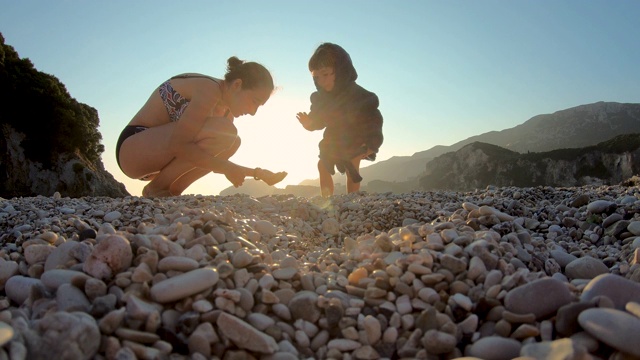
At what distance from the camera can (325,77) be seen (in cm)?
625

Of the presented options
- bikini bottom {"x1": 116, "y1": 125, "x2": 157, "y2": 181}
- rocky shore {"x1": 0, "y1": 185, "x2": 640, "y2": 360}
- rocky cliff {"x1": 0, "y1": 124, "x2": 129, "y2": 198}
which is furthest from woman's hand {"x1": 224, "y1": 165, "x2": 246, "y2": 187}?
rocky cliff {"x1": 0, "y1": 124, "x2": 129, "y2": 198}

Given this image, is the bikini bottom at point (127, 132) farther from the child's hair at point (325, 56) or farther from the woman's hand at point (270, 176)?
the child's hair at point (325, 56)

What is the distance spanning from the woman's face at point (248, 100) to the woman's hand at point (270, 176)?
728 millimetres

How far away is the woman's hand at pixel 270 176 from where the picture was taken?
4.36 m

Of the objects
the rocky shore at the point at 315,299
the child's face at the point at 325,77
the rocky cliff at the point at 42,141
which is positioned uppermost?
the rocky cliff at the point at 42,141

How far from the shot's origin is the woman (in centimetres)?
437

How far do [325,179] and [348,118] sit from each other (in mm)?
995

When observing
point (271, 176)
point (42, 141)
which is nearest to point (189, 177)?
point (271, 176)

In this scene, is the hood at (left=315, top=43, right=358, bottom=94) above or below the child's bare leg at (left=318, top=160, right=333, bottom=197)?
above

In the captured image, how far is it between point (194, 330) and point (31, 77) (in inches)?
553

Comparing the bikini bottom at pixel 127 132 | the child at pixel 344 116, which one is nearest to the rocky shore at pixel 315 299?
the bikini bottom at pixel 127 132

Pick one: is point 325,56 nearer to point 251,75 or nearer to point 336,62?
point 336,62

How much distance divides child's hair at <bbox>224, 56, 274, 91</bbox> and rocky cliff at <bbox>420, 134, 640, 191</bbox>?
26390mm

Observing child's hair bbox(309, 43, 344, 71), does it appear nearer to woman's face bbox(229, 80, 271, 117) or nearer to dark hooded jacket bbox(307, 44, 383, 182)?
Result: dark hooded jacket bbox(307, 44, 383, 182)
